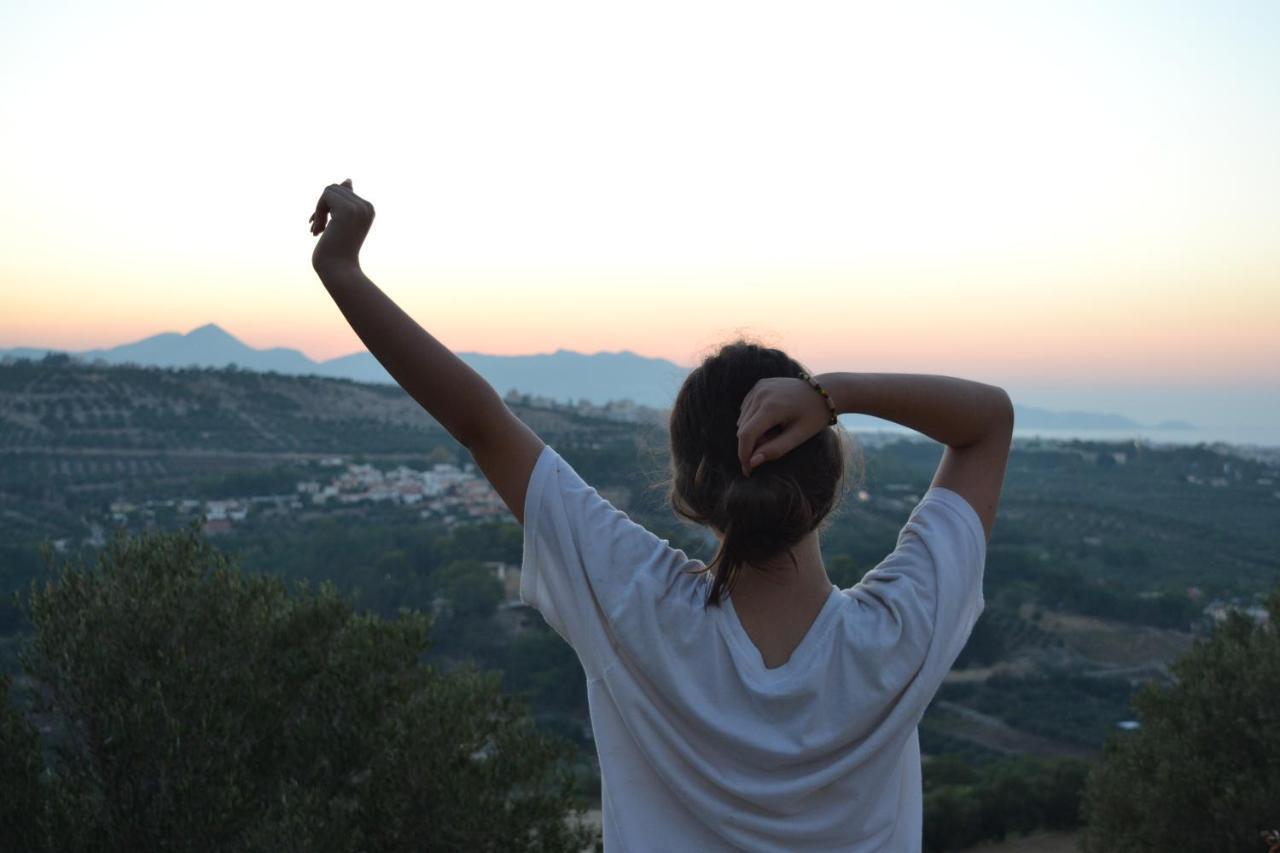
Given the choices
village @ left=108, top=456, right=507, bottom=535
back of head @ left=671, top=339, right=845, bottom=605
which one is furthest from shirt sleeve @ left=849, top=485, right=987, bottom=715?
village @ left=108, top=456, right=507, bottom=535

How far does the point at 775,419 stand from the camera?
1.17 meters

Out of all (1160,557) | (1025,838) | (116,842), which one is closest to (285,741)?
(116,842)

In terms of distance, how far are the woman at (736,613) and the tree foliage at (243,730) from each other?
6772mm

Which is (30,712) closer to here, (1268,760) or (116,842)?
(116,842)

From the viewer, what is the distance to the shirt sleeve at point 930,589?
1240mm

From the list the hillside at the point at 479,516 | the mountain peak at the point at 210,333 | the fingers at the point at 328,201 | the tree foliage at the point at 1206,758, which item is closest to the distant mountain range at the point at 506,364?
the mountain peak at the point at 210,333

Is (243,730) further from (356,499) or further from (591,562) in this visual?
(356,499)

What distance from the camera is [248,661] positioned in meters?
8.15

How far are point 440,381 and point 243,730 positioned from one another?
760 centimetres

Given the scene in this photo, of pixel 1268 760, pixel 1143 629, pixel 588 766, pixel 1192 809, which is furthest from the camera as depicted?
pixel 1143 629

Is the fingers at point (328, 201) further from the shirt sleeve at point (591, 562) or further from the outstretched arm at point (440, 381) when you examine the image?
the shirt sleeve at point (591, 562)

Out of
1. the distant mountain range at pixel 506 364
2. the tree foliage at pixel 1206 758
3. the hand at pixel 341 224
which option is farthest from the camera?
the distant mountain range at pixel 506 364

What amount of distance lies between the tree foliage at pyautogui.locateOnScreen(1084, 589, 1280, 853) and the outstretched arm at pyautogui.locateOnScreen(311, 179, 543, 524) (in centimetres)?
1195

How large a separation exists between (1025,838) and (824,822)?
22.5m
